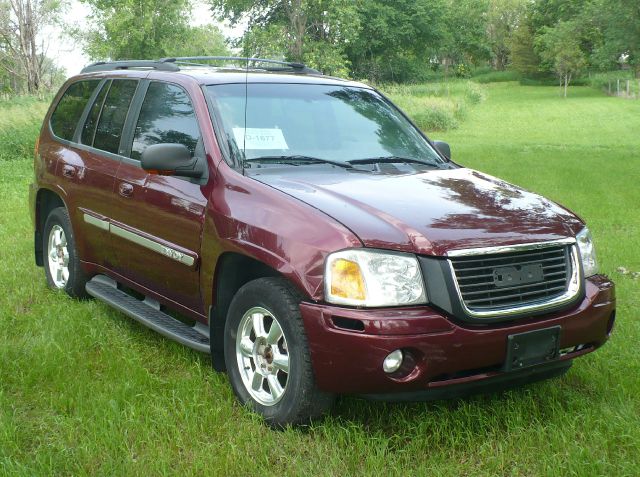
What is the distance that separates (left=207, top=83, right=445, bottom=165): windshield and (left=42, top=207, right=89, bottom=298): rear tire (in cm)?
193

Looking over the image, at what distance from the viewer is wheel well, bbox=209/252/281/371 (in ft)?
13.2

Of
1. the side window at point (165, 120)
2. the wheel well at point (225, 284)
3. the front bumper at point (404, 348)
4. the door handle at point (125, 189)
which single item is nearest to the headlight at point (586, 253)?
the front bumper at point (404, 348)

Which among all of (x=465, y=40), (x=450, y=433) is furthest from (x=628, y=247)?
(x=465, y=40)

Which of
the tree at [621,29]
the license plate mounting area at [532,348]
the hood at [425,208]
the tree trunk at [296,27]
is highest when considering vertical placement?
the tree trunk at [296,27]

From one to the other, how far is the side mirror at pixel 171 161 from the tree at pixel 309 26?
3998 centimetres

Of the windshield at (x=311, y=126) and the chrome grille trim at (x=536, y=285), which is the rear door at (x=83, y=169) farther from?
the chrome grille trim at (x=536, y=285)

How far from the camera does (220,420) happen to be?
12.5ft

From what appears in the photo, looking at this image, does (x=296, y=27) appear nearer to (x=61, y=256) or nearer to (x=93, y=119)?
(x=61, y=256)

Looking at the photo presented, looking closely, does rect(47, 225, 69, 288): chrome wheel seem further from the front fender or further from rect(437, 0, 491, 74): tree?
rect(437, 0, 491, 74): tree

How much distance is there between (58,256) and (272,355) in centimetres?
306

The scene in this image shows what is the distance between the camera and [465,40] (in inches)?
3644

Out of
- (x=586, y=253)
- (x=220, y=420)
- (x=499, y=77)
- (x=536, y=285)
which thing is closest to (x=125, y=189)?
(x=220, y=420)

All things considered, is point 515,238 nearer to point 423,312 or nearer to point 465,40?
Answer: point 423,312

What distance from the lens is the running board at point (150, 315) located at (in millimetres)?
4344
